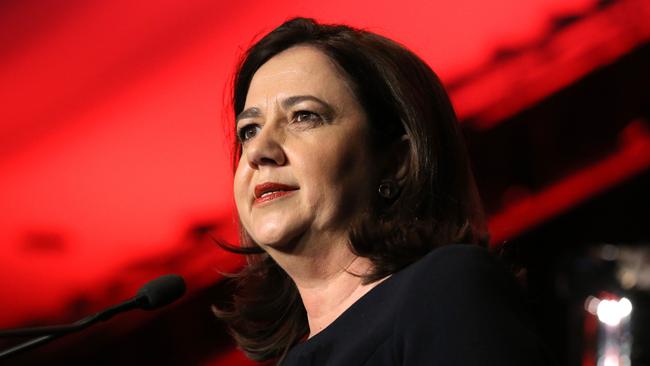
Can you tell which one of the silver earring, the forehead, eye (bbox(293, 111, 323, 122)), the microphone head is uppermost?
the forehead

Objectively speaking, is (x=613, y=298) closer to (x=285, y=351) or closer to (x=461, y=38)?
(x=461, y=38)

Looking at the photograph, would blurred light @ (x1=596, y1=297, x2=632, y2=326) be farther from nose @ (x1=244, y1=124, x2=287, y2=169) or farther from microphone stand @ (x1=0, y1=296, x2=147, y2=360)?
microphone stand @ (x1=0, y1=296, x2=147, y2=360)

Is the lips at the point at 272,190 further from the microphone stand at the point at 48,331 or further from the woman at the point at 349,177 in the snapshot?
the microphone stand at the point at 48,331

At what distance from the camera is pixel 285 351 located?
1866 millimetres

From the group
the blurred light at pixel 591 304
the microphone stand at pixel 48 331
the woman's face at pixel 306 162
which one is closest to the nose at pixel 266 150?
the woman's face at pixel 306 162

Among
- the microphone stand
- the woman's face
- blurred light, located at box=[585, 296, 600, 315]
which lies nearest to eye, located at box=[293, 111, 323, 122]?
the woman's face

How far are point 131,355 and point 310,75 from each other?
1497mm

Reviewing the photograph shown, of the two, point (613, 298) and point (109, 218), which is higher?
point (109, 218)

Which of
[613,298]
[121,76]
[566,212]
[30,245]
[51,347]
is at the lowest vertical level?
[613,298]

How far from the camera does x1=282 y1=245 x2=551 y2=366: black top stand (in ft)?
3.73

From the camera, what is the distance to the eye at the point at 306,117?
64.3 inches

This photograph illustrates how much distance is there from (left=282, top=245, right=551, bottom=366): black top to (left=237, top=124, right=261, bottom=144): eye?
47cm

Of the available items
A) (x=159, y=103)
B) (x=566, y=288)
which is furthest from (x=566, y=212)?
(x=159, y=103)

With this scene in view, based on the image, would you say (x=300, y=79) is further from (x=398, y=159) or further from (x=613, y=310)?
(x=613, y=310)
